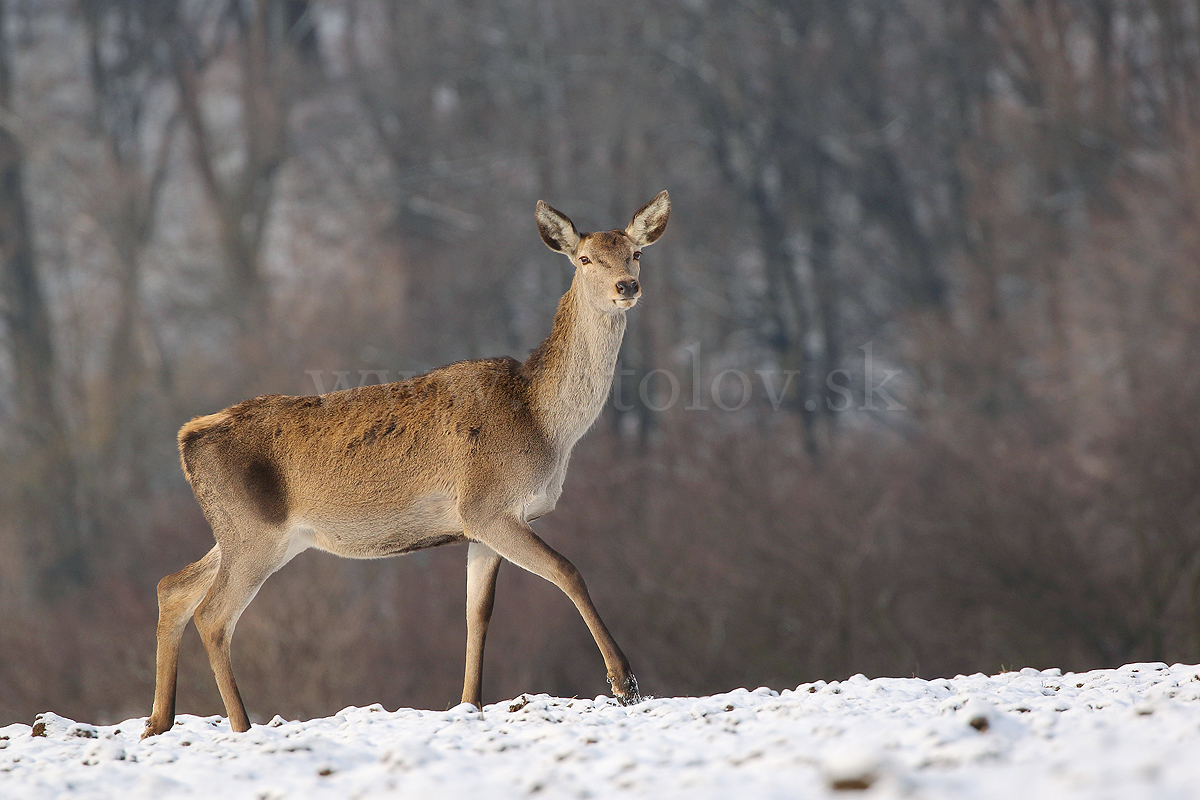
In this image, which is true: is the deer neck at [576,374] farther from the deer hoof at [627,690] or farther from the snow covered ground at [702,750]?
the snow covered ground at [702,750]

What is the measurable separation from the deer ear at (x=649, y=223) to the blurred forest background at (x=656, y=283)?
1768 cm

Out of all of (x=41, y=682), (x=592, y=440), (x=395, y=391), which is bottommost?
(x=41, y=682)

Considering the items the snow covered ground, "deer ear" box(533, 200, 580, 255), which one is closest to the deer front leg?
the snow covered ground

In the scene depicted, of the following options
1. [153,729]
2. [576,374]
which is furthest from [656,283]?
[153,729]

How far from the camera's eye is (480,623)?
7906 millimetres

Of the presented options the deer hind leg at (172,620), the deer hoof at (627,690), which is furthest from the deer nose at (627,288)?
the deer hind leg at (172,620)

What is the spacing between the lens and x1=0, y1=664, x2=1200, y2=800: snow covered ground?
4.78 meters

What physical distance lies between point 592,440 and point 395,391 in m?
22.3

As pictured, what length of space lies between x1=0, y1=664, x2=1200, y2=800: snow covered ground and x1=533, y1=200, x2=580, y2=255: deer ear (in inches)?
106

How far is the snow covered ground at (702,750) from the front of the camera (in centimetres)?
478

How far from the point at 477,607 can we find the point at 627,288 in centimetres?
196

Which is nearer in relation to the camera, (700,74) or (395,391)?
(395,391)

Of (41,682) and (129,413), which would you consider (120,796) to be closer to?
(41,682)

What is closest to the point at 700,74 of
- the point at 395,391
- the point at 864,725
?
the point at 395,391
